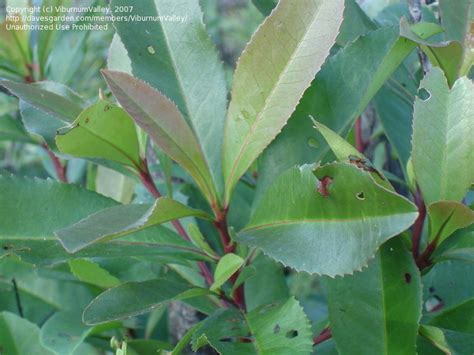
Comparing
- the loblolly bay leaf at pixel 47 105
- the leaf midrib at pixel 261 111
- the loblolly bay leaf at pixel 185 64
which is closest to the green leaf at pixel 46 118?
the loblolly bay leaf at pixel 47 105

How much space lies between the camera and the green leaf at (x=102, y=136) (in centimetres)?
67

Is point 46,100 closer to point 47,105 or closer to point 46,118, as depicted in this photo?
point 47,105

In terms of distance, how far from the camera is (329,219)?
59 centimetres

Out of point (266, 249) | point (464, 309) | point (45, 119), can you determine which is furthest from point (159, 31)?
point (464, 309)

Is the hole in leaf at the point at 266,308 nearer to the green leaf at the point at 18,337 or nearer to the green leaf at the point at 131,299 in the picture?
the green leaf at the point at 131,299

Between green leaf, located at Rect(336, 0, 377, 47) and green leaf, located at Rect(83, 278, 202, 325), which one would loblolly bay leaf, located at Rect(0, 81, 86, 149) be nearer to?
green leaf, located at Rect(83, 278, 202, 325)

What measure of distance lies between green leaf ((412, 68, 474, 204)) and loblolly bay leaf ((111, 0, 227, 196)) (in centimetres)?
23

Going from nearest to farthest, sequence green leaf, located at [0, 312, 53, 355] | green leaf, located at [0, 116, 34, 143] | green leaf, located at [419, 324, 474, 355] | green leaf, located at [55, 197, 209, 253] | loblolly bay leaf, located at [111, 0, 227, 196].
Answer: green leaf, located at [55, 197, 209, 253] → green leaf, located at [419, 324, 474, 355] → loblolly bay leaf, located at [111, 0, 227, 196] → green leaf, located at [0, 312, 53, 355] → green leaf, located at [0, 116, 34, 143]

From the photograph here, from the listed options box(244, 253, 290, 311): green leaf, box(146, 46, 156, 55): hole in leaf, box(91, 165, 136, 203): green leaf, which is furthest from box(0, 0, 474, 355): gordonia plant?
box(91, 165, 136, 203): green leaf

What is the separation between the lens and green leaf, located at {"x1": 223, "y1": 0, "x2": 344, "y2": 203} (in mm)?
633

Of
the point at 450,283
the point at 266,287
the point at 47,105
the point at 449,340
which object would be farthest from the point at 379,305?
the point at 47,105

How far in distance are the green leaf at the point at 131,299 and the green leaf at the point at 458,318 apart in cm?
27

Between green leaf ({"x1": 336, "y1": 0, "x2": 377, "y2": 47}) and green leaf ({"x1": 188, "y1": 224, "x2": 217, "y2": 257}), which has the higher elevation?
green leaf ({"x1": 336, "y1": 0, "x2": 377, "y2": 47})

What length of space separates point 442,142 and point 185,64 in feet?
1.00
